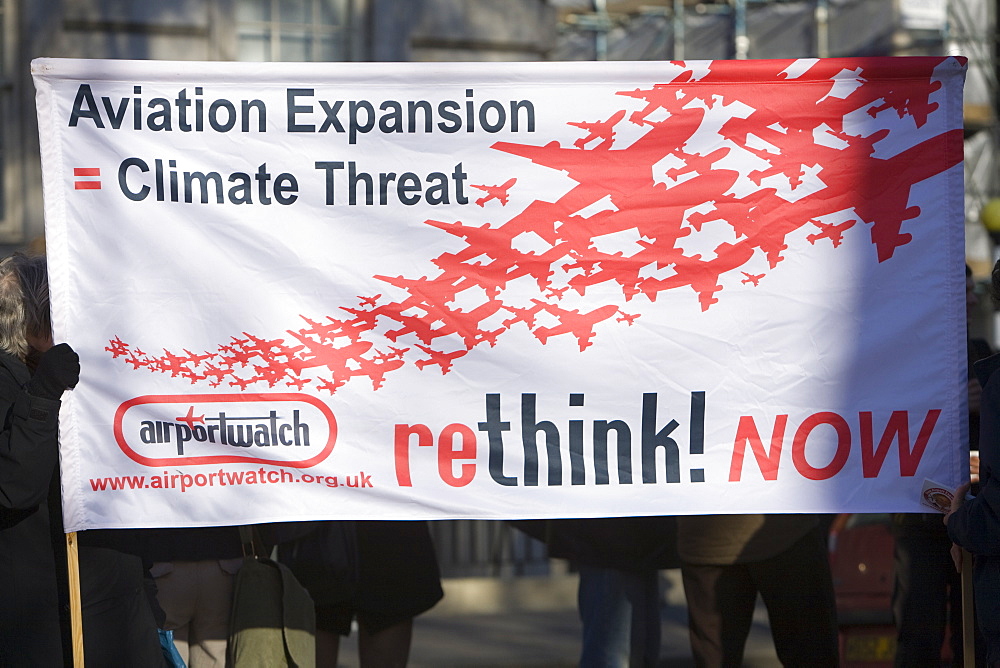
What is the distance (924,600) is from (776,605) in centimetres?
67

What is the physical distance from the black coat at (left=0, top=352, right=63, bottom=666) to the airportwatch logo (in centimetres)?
33

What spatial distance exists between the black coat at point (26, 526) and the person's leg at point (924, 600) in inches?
129

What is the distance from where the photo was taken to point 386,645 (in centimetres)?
471

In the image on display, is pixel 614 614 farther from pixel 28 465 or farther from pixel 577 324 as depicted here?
pixel 28 465

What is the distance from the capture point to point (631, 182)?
12.8ft

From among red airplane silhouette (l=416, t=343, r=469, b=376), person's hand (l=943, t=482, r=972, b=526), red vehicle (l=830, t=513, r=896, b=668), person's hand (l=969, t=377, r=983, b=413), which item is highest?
red airplane silhouette (l=416, t=343, r=469, b=376)

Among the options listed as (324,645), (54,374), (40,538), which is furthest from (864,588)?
(54,374)

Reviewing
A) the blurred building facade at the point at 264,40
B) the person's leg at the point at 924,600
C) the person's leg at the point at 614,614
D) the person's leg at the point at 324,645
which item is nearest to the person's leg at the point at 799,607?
the person's leg at the point at 924,600

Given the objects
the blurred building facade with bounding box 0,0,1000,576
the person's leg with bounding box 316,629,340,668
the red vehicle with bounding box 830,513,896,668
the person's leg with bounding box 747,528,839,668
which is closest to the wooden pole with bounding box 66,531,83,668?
the person's leg with bounding box 316,629,340,668

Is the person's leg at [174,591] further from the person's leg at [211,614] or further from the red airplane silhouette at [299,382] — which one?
the red airplane silhouette at [299,382]

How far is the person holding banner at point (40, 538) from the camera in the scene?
11.1 ft

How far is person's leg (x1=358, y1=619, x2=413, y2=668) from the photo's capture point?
4.71 metres

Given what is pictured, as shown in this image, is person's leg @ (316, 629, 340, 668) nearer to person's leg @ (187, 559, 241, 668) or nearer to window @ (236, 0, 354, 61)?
person's leg @ (187, 559, 241, 668)

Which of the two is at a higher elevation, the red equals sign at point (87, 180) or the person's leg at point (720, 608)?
the red equals sign at point (87, 180)
